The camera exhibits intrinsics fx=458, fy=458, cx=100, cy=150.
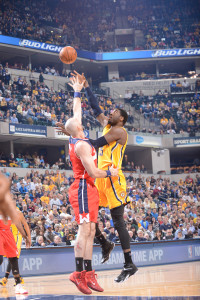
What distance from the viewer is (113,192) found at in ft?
23.5

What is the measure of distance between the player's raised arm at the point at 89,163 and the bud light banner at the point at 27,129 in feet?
58.3

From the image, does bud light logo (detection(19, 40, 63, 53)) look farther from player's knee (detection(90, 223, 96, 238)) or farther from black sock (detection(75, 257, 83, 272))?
black sock (detection(75, 257, 83, 272))

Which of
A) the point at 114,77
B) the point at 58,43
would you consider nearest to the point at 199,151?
the point at 114,77

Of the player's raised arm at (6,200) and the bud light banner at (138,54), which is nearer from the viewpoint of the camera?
the player's raised arm at (6,200)

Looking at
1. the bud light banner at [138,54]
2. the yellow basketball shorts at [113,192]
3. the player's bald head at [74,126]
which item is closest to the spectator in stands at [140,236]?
the yellow basketball shorts at [113,192]

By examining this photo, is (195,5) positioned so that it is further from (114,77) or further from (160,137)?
(160,137)

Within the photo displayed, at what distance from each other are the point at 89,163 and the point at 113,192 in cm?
94

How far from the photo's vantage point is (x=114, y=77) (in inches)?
1489

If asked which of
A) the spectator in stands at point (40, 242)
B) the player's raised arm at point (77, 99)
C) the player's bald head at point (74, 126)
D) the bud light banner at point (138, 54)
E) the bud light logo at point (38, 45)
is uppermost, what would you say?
the bud light banner at point (138, 54)

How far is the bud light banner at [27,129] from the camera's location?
23.9m

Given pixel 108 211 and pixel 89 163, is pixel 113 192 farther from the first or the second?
pixel 108 211

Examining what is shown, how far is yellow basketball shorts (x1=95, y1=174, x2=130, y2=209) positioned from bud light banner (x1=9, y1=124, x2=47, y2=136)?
676 inches

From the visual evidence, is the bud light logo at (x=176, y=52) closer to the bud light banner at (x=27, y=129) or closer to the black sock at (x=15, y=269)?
the bud light banner at (x=27, y=129)

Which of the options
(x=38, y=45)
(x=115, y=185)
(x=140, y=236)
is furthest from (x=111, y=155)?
(x=38, y=45)
